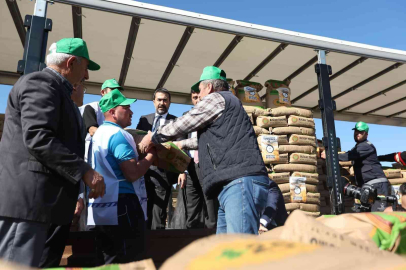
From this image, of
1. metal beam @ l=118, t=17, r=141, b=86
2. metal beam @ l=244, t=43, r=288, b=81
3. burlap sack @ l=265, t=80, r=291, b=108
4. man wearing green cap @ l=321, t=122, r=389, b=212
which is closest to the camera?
metal beam @ l=118, t=17, r=141, b=86

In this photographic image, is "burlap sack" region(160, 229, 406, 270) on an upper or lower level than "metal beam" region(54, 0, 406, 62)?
lower

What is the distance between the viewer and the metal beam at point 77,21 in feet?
10.9

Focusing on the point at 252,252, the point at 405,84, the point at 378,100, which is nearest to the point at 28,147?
the point at 252,252

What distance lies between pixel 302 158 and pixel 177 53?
2157 millimetres

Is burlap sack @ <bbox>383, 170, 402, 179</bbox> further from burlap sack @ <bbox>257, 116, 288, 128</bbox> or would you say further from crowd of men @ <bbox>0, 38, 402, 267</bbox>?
crowd of men @ <bbox>0, 38, 402, 267</bbox>

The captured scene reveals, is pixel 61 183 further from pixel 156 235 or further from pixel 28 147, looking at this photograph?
pixel 156 235

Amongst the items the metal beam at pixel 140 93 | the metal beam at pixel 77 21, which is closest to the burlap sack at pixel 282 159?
the metal beam at pixel 140 93

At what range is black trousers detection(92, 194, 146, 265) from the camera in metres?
2.03

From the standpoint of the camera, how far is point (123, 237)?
2053 mm

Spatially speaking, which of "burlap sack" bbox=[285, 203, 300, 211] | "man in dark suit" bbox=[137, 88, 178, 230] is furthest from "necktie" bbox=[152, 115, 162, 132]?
"burlap sack" bbox=[285, 203, 300, 211]

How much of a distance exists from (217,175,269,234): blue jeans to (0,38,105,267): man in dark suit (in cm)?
82

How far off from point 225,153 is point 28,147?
114 centimetres

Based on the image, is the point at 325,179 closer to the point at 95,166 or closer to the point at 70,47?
the point at 95,166

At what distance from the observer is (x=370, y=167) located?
5043 millimetres
